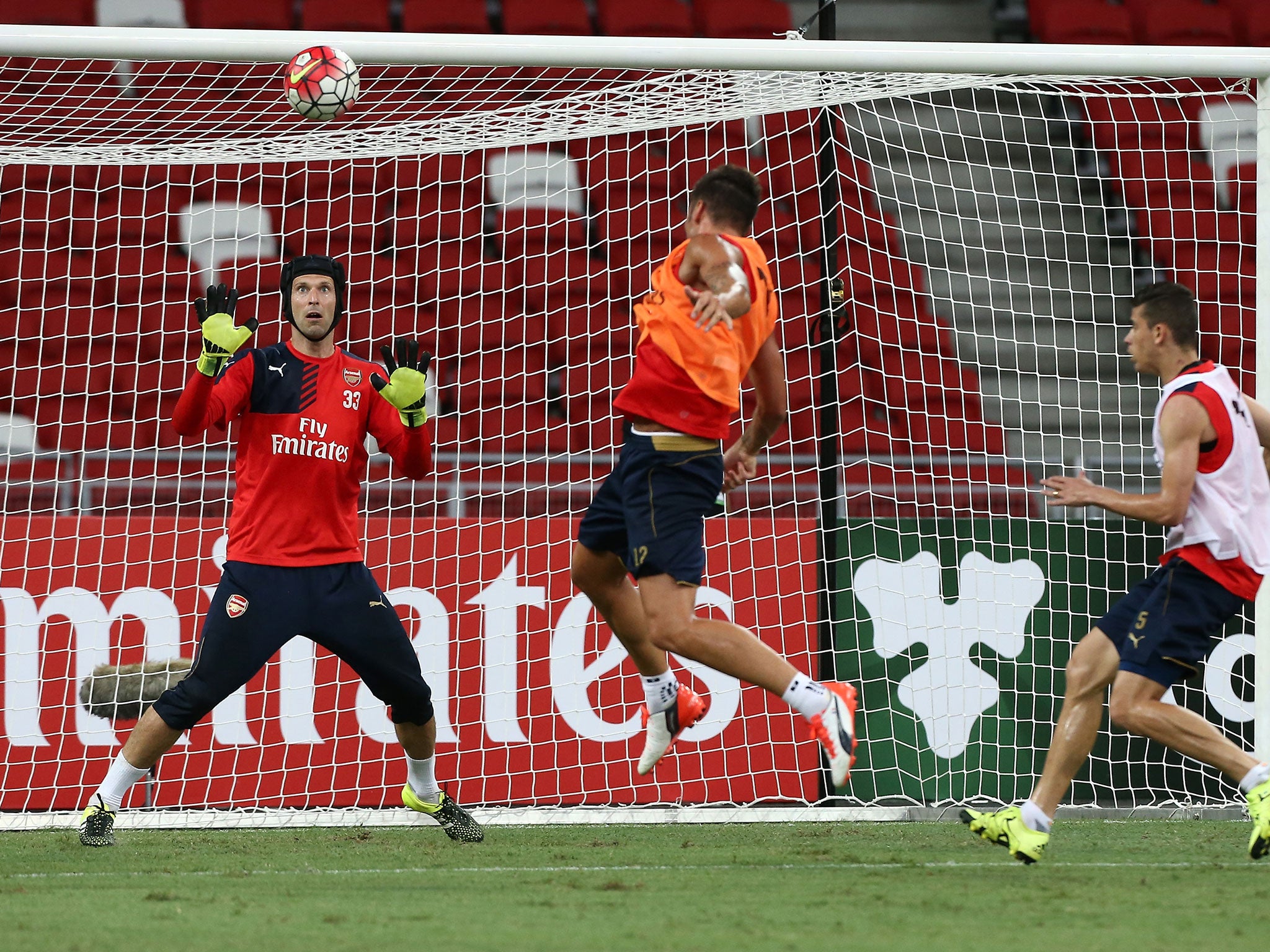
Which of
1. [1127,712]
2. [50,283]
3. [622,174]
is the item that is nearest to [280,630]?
[1127,712]

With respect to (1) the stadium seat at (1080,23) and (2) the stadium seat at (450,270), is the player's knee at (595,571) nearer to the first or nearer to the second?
(2) the stadium seat at (450,270)

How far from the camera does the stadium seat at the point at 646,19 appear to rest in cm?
1165

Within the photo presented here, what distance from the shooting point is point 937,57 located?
6547mm

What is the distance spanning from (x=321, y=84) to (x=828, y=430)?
2873 mm

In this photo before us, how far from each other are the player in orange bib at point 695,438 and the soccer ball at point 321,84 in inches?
63.0

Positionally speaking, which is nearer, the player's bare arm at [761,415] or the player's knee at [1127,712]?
the player's knee at [1127,712]

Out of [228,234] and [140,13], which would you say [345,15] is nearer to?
[140,13]

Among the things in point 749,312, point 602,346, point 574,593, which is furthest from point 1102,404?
point 749,312

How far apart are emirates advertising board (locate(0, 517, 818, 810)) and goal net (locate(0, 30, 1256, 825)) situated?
16 mm

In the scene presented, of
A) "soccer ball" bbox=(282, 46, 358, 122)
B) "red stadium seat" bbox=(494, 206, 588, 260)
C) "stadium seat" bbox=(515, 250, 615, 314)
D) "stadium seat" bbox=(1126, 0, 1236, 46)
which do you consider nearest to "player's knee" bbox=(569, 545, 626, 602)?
"soccer ball" bbox=(282, 46, 358, 122)

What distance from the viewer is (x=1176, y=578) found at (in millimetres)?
4965

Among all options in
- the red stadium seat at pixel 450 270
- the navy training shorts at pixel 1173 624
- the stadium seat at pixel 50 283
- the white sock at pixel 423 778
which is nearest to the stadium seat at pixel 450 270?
the red stadium seat at pixel 450 270

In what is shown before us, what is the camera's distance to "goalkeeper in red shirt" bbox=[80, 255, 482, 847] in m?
5.38

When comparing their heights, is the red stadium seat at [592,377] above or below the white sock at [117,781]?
above
